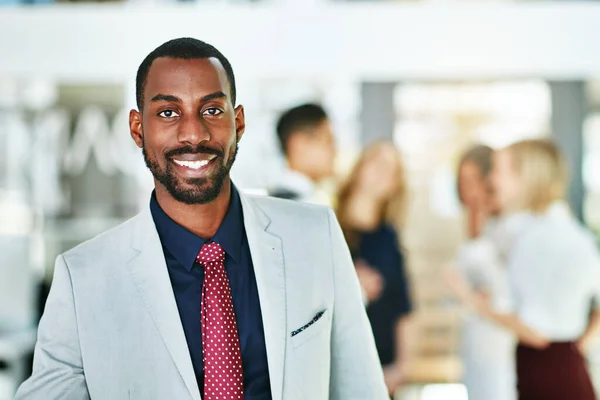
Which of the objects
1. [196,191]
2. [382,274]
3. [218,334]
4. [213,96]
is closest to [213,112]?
[213,96]

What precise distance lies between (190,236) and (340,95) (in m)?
3.46

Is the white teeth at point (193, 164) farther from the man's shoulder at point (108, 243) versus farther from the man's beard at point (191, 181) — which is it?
the man's shoulder at point (108, 243)

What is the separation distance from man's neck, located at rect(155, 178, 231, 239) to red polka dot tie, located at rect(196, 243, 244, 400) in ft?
0.11

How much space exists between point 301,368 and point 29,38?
12.7 ft

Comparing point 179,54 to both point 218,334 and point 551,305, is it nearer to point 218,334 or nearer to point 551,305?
point 218,334

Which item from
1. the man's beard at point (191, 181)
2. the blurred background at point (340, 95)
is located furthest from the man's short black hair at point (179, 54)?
the blurred background at point (340, 95)

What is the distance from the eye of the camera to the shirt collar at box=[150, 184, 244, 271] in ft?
4.58

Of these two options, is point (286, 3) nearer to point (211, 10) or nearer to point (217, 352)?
point (211, 10)

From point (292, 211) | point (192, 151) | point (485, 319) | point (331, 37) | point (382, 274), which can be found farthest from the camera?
point (331, 37)

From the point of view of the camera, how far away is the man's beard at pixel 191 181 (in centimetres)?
130

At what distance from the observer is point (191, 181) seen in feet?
4.26

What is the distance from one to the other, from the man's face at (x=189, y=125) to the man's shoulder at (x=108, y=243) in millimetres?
137

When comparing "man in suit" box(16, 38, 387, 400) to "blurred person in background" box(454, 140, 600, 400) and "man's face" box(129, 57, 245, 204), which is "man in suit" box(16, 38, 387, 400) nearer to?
"man's face" box(129, 57, 245, 204)

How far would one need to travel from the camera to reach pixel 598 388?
4.50 meters
